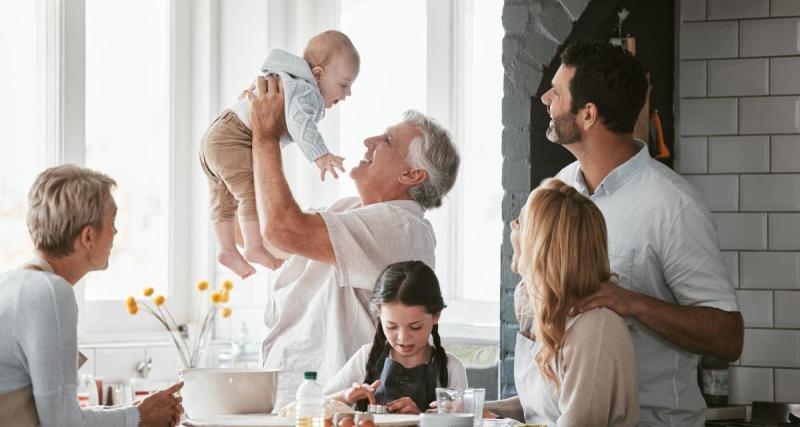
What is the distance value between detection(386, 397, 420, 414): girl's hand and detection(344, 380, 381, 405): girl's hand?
0.07m

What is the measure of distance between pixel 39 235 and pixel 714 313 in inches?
53.3

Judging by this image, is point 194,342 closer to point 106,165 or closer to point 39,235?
point 106,165

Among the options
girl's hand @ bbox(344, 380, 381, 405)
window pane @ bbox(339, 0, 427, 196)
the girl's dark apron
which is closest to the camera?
girl's hand @ bbox(344, 380, 381, 405)

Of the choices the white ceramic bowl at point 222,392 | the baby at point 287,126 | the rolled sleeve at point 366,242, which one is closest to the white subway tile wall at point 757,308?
the rolled sleeve at point 366,242

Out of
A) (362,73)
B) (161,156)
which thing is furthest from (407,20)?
(161,156)

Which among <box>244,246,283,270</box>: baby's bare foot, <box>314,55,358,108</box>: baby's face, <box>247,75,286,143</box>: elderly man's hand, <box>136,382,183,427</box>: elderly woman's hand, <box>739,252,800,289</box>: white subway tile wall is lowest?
<box>136,382,183,427</box>: elderly woman's hand

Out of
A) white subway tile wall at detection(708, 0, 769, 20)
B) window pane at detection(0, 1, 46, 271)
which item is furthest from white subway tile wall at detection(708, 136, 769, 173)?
window pane at detection(0, 1, 46, 271)

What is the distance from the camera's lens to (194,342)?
424cm

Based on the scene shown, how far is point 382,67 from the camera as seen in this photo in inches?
166

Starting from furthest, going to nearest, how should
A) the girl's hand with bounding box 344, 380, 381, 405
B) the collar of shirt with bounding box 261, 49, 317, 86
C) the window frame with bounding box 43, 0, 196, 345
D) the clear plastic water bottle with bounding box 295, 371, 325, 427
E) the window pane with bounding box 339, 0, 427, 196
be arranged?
the window pane with bounding box 339, 0, 427, 196 → the window frame with bounding box 43, 0, 196, 345 → the collar of shirt with bounding box 261, 49, 317, 86 → the girl's hand with bounding box 344, 380, 381, 405 → the clear plastic water bottle with bounding box 295, 371, 325, 427

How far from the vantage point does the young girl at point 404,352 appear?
237 cm

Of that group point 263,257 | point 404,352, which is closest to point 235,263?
point 263,257

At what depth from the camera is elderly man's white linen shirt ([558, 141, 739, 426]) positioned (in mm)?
2367

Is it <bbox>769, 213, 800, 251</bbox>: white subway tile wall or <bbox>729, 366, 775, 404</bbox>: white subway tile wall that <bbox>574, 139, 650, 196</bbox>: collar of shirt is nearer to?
<bbox>769, 213, 800, 251</bbox>: white subway tile wall
